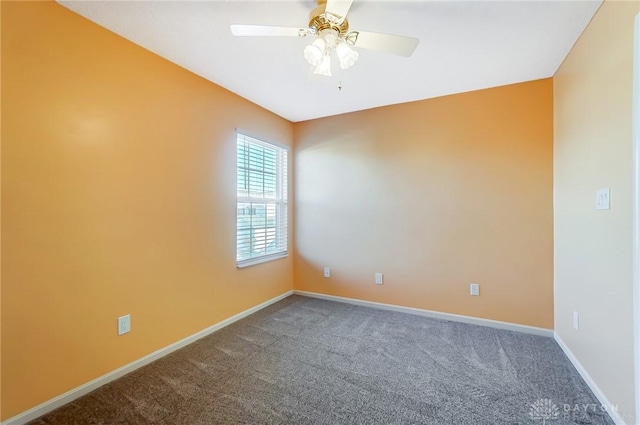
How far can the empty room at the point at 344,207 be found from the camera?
1539mm

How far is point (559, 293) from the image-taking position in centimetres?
238

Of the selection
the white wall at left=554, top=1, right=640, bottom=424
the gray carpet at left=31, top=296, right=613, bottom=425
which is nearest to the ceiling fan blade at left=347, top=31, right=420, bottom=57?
the white wall at left=554, top=1, right=640, bottom=424

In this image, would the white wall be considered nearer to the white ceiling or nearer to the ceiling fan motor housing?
the white ceiling

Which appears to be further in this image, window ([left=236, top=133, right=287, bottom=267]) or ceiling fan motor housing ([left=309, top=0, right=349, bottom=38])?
window ([left=236, top=133, right=287, bottom=267])

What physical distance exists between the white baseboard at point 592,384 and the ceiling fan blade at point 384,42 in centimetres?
226

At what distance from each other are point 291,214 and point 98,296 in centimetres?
234

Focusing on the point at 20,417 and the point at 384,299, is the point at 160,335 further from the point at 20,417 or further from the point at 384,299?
the point at 384,299

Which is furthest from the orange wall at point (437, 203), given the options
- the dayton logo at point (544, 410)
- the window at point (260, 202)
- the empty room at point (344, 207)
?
the dayton logo at point (544, 410)

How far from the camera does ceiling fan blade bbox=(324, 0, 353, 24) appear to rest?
53.2 inches

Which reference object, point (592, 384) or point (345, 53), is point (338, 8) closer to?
point (345, 53)

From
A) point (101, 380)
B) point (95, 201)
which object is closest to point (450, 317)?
point (101, 380)

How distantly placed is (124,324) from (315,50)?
2.25 metres

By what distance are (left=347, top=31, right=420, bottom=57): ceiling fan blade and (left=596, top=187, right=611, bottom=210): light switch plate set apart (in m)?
1.37

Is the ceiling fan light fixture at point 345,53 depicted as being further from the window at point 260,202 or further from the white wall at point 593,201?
the window at point 260,202
